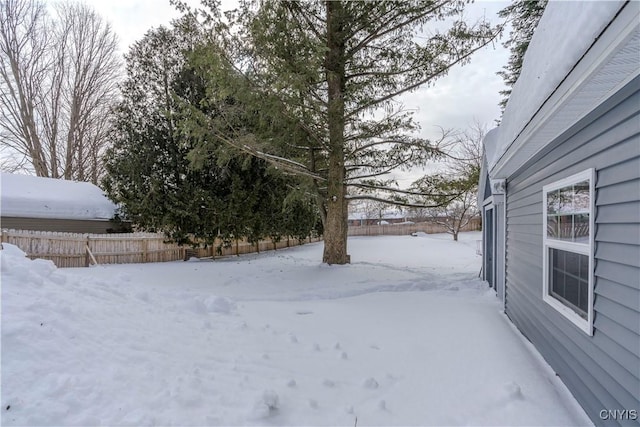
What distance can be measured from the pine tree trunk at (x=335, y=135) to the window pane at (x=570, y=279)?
5302mm

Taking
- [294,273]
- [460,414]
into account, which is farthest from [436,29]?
[460,414]

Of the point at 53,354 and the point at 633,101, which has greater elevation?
the point at 633,101

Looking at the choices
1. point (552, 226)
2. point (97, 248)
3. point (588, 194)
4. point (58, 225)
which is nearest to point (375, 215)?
point (58, 225)

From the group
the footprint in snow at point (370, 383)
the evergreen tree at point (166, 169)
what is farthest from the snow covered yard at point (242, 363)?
the evergreen tree at point (166, 169)

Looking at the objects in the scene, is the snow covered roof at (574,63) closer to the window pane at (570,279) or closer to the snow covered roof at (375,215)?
the window pane at (570,279)

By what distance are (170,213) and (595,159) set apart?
11.6 m

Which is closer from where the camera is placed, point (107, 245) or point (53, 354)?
point (53, 354)

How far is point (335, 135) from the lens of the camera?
7.88m

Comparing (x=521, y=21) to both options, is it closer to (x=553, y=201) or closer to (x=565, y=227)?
(x=553, y=201)

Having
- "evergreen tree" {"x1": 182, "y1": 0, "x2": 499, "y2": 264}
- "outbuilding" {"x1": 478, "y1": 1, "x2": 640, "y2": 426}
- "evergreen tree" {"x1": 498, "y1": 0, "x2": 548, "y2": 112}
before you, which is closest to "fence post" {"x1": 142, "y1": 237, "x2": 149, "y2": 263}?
"evergreen tree" {"x1": 182, "y1": 0, "x2": 499, "y2": 264}

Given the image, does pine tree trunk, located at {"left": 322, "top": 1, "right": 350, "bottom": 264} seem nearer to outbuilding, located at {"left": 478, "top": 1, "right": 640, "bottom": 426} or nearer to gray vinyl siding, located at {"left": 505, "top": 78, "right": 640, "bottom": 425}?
outbuilding, located at {"left": 478, "top": 1, "right": 640, "bottom": 426}

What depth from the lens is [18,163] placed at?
16672 millimetres

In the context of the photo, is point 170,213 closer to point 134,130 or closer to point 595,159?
point 134,130

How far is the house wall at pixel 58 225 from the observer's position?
1130 cm
